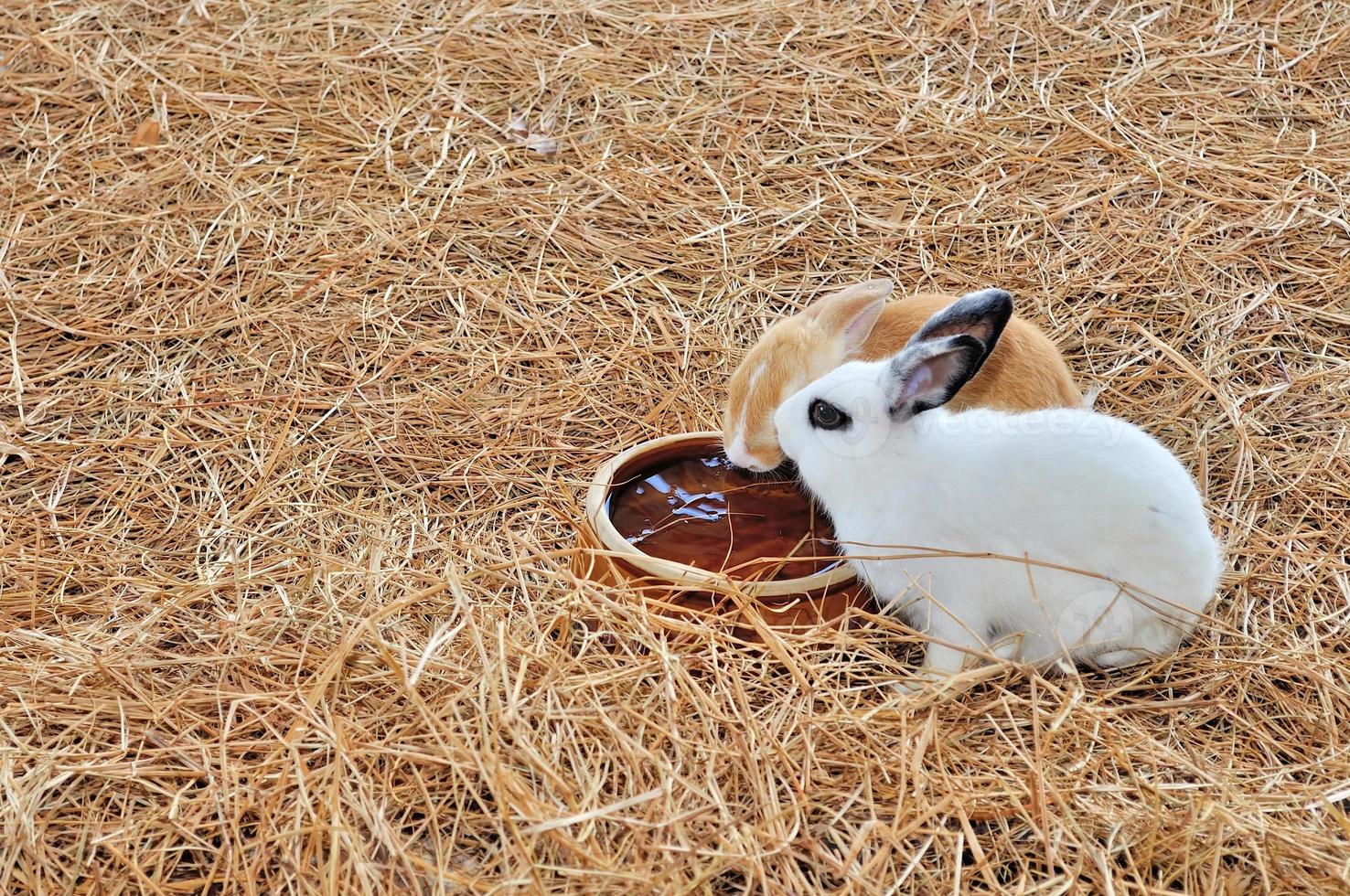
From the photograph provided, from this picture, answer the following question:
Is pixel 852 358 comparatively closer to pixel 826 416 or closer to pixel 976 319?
pixel 826 416

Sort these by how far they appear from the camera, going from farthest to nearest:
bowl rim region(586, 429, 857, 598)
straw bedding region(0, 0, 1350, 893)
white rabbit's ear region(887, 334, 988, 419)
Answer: bowl rim region(586, 429, 857, 598), white rabbit's ear region(887, 334, 988, 419), straw bedding region(0, 0, 1350, 893)

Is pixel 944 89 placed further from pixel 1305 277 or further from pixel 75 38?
pixel 75 38

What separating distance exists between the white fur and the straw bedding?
100 millimetres

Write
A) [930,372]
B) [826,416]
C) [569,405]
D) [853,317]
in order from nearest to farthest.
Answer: [930,372] → [826,416] → [853,317] → [569,405]

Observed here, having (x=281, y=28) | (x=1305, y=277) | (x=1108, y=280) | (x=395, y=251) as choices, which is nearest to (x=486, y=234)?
(x=395, y=251)

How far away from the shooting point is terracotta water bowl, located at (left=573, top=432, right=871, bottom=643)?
223cm

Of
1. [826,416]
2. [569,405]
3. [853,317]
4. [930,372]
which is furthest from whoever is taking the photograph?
[569,405]

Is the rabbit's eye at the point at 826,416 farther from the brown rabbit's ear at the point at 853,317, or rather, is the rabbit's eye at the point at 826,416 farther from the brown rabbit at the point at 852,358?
the brown rabbit's ear at the point at 853,317

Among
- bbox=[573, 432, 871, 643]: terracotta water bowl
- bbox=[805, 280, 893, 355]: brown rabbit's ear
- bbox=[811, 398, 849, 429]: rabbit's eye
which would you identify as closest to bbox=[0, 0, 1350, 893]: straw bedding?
bbox=[573, 432, 871, 643]: terracotta water bowl

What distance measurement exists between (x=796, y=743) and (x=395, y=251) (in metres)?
2.27

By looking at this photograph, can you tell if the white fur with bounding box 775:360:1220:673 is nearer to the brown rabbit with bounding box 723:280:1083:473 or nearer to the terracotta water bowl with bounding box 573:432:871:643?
the terracotta water bowl with bounding box 573:432:871:643

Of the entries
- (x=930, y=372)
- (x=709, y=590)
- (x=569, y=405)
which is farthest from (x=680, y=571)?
(x=569, y=405)

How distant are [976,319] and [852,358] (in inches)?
24.7

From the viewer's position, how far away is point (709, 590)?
2.23m
